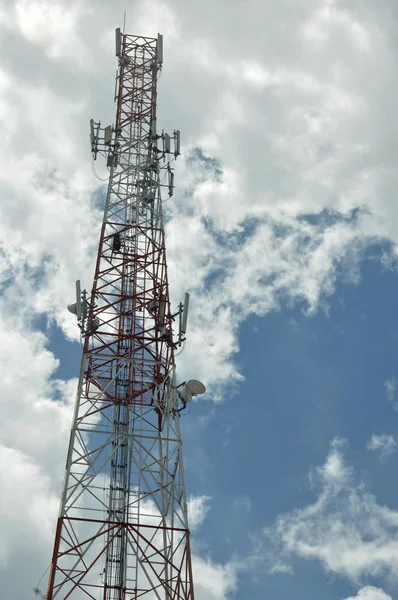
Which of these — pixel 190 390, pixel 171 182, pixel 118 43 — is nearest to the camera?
pixel 190 390

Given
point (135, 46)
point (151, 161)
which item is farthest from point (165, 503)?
point (135, 46)

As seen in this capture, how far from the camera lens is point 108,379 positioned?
37562mm

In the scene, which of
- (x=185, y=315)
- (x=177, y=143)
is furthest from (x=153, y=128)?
(x=185, y=315)

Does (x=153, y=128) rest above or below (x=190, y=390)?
above

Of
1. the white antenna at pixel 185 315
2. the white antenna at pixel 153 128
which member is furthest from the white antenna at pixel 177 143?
the white antenna at pixel 185 315

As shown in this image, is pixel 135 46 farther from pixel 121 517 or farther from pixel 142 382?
pixel 121 517

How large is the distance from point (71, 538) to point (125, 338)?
10140 mm

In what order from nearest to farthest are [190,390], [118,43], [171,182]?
[190,390], [171,182], [118,43]

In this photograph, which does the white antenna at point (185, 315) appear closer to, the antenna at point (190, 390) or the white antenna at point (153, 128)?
the antenna at point (190, 390)

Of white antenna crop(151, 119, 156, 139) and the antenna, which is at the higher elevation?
white antenna crop(151, 119, 156, 139)

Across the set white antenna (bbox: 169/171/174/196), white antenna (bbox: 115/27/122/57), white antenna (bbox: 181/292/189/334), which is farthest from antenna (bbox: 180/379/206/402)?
white antenna (bbox: 115/27/122/57)

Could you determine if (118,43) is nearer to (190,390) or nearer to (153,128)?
(153,128)

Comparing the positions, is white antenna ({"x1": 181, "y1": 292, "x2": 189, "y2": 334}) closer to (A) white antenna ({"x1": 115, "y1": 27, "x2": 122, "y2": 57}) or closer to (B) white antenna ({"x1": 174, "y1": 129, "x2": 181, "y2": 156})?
(B) white antenna ({"x1": 174, "y1": 129, "x2": 181, "y2": 156})

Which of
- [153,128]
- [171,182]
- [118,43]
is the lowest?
[171,182]
